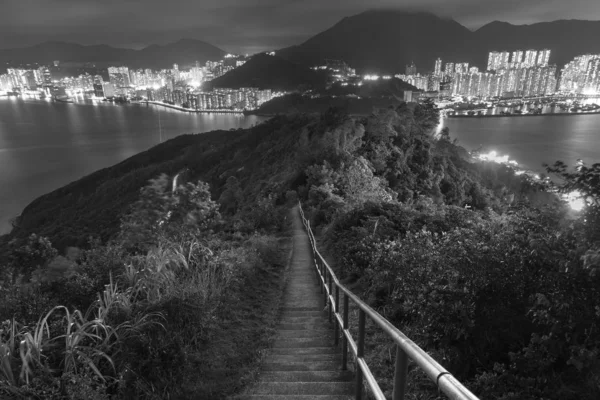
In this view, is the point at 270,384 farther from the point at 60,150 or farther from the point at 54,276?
the point at 60,150

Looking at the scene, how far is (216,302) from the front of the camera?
404 cm

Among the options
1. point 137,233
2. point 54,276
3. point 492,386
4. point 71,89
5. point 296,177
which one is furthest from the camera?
point 71,89

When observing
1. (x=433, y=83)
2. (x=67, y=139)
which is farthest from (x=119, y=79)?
(x=433, y=83)

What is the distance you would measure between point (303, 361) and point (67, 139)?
87847mm

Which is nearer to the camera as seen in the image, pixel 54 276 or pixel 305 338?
pixel 305 338

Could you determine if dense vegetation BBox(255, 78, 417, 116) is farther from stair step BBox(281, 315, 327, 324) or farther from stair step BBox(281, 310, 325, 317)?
stair step BBox(281, 315, 327, 324)

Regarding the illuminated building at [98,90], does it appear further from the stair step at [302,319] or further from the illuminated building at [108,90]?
the stair step at [302,319]

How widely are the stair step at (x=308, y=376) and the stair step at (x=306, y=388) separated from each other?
0.09 meters

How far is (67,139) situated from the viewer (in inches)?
2891

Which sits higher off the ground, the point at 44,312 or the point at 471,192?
the point at 44,312

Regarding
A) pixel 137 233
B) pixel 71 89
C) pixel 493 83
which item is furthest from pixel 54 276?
pixel 71 89

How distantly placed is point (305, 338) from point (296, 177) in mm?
14460

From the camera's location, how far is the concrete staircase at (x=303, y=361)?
2.71 metres

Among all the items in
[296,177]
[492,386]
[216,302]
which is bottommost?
[296,177]
